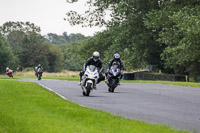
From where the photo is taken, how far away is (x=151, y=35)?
153 ft

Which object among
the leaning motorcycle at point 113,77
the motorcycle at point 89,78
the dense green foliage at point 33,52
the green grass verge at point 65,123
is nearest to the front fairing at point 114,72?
the leaning motorcycle at point 113,77

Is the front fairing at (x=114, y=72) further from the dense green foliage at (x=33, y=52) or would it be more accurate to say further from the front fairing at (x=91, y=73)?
the dense green foliage at (x=33, y=52)

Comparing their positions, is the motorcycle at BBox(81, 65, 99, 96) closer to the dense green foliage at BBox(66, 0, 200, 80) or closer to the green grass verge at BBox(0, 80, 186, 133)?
the green grass verge at BBox(0, 80, 186, 133)

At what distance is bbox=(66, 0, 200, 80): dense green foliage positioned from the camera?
127 feet

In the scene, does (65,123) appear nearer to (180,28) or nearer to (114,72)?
(114,72)

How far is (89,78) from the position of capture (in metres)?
18.8

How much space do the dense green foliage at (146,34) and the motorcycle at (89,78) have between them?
60.7ft

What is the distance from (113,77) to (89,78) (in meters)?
3.57

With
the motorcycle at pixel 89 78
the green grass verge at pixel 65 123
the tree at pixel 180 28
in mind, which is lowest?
the green grass verge at pixel 65 123

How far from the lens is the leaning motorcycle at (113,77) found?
22031mm

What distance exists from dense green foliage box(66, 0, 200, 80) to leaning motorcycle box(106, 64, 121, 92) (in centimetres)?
1509

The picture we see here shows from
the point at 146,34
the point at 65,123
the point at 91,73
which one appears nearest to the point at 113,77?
the point at 91,73

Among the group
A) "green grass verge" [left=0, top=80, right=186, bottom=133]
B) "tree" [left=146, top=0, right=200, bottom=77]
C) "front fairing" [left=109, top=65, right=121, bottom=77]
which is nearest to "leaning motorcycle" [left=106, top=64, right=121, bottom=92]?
"front fairing" [left=109, top=65, right=121, bottom=77]

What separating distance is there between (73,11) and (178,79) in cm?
1365
